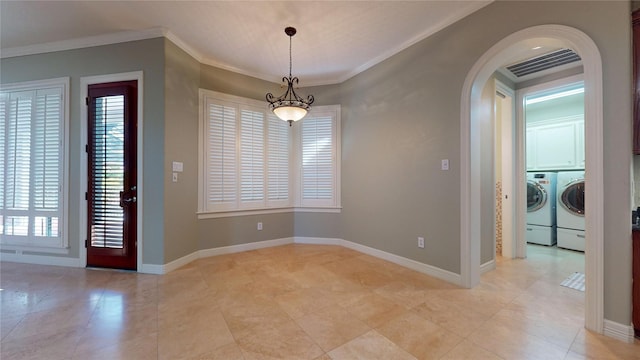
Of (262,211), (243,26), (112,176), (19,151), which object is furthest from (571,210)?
(19,151)

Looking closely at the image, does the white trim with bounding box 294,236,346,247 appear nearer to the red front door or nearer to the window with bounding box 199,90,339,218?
the window with bounding box 199,90,339,218

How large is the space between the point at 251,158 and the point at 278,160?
1.59 feet

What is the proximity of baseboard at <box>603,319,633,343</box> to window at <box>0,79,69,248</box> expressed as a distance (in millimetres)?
5625

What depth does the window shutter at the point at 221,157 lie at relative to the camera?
3789 mm

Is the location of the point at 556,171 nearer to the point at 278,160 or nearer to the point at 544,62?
the point at 544,62

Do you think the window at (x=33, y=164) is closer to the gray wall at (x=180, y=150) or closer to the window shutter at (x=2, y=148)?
the window shutter at (x=2, y=148)

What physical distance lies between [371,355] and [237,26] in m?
3.41

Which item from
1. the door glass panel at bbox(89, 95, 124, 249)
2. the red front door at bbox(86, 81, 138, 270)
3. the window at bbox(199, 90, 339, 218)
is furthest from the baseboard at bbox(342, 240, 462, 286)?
the door glass panel at bbox(89, 95, 124, 249)

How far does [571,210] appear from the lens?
4.23 m

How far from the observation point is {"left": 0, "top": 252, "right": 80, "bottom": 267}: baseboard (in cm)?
333

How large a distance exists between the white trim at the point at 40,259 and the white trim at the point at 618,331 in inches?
212

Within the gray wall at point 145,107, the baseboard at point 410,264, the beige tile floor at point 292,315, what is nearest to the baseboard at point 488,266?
the beige tile floor at point 292,315

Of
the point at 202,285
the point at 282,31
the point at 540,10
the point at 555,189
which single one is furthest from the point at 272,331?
the point at 555,189

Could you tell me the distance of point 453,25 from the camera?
110 inches
